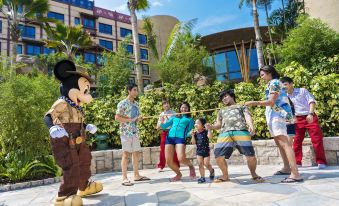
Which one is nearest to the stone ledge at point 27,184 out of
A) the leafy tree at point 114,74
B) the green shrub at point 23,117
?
the green shrub at point 23,117

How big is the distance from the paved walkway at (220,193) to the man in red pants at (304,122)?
14.4 inches

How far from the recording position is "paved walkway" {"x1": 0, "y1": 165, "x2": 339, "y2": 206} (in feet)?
11.1

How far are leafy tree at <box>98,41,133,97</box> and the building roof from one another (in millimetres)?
6935

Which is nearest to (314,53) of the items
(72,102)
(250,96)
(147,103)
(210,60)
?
(250,96)

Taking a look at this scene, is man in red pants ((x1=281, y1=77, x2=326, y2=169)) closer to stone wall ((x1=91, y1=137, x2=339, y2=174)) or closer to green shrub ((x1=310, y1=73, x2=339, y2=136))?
stone wall ((x1=91, y1=137, x2=339, y2=174))

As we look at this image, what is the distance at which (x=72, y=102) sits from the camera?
13.9ft

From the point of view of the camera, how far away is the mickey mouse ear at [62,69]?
4266 millimetres

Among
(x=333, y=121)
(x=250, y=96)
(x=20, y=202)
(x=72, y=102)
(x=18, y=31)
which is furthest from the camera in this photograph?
(x=18, y=31)

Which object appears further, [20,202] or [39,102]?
[39,102]

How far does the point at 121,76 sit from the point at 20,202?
19.3 meters

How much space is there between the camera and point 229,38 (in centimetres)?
2473

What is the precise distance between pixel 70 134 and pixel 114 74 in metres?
20.0

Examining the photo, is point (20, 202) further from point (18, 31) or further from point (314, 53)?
point (18, 31)

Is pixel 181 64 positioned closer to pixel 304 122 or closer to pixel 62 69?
pixel 304 122
